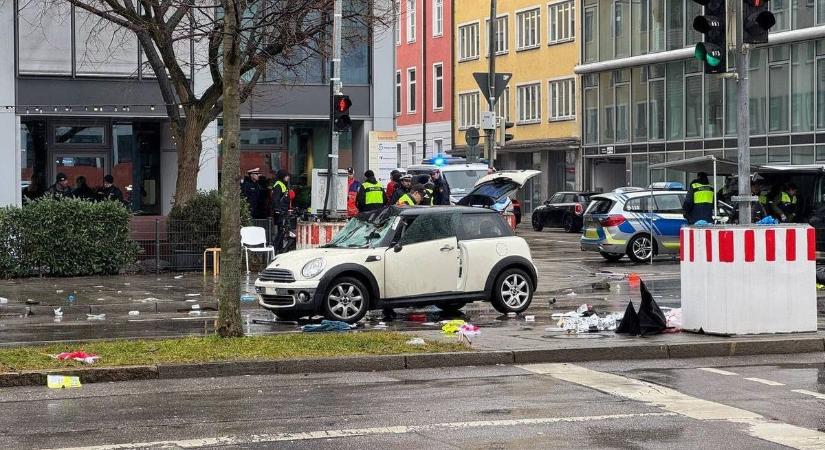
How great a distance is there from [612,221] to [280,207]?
7.09 meters

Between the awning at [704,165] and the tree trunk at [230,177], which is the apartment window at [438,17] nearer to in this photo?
the awning at [704,165]

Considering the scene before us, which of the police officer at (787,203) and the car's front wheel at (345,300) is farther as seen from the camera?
the police officer at (787,203)

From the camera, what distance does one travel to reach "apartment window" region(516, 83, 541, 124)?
202 feet

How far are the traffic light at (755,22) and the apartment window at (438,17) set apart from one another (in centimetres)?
5700

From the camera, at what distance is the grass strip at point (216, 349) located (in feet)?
38.7

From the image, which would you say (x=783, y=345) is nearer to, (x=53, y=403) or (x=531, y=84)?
(x=53, y=403)

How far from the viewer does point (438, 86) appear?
7100cm

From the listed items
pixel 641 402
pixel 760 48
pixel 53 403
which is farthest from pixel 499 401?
pixel 760 48

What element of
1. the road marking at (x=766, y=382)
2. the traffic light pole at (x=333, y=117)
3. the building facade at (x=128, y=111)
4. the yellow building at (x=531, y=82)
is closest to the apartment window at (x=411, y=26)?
the yellow building at (x=531, y=82)

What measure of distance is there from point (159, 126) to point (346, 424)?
26028 mm

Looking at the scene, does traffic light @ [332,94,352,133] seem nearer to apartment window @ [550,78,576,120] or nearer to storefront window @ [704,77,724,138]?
storefront window @ [704,77,724,138]

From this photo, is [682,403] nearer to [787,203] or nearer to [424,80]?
[787,203]

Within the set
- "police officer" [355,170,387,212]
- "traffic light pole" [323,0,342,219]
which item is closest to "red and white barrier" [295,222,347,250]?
"traffic light pole" [323,0,342,219]

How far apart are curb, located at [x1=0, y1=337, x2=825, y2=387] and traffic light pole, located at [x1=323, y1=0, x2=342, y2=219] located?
32.7 feet
